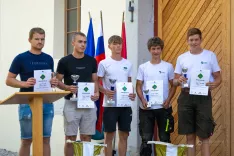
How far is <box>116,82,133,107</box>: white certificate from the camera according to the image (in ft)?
18.7

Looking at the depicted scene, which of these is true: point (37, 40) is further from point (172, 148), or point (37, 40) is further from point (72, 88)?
point (172, 148)

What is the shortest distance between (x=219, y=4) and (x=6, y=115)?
6249 mm

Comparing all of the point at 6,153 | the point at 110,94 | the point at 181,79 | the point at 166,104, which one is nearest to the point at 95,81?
the point at 110,94

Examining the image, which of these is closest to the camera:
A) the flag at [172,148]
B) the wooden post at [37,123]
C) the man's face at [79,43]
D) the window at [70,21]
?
the wooden post at [37,123]

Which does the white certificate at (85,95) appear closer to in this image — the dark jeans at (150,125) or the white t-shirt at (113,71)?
the white t-shirt at (113,71)

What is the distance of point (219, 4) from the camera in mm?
6312

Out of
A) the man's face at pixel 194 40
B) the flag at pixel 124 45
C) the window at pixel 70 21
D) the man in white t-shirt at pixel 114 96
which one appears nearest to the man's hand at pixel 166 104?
the man in white t-shirt at pixel 114 96

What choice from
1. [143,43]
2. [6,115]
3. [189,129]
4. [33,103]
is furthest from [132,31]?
[6,115]

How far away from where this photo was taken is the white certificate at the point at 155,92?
5.62m

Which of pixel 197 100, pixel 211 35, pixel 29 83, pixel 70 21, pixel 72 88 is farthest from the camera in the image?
pixel 70 21

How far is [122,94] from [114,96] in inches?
5.3

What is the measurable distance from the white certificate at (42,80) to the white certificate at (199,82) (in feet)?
6.16

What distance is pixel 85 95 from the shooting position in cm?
554

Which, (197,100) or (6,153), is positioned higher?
(197,100)
